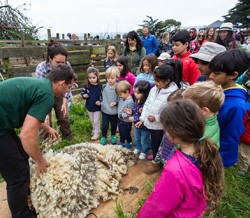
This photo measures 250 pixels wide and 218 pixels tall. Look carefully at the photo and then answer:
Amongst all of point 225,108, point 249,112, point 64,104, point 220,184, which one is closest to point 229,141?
point 225,108

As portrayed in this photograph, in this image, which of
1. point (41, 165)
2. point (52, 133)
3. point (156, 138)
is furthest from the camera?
point (156, 138)

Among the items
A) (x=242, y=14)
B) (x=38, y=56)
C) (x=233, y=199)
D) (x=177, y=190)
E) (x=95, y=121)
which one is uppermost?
(x=242, y=14)

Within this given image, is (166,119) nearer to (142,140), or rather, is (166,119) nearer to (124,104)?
(142,140)

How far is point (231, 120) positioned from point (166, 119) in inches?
46.3

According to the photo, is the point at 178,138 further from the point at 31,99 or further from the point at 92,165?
the point at 92,165

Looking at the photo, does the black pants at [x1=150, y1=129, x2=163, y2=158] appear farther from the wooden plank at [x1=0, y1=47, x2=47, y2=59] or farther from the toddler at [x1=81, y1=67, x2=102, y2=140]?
the wooden plank at [x1=0, y1=47, x2=47, y2=59]

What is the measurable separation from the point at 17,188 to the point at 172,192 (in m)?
1.73

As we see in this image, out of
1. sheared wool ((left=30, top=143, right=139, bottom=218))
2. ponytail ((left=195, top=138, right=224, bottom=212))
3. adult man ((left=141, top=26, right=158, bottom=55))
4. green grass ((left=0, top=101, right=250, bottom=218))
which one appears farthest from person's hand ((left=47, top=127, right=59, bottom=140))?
adult man ((left=141, top=26, right=158, bottom=55))

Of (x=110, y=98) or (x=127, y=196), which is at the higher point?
(x=110, y=98)

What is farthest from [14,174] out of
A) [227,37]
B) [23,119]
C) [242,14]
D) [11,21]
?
[242,14]

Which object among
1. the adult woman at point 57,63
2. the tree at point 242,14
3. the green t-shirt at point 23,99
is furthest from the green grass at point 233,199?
the tree at point 242,14

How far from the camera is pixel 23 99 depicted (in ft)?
7.30

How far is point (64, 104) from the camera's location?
3902 millimetres

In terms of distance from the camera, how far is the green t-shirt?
215cm
